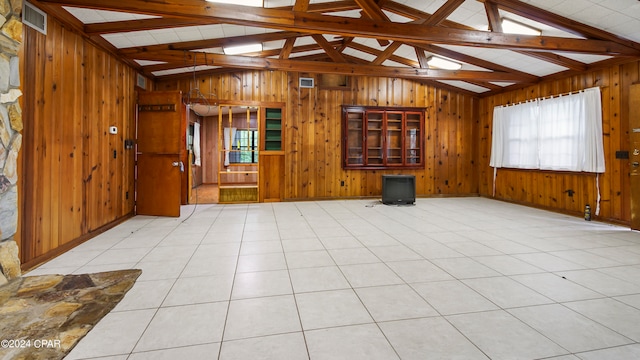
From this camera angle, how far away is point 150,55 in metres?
4.56

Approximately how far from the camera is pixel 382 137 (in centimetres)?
723

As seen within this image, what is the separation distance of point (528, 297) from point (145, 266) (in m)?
3.27

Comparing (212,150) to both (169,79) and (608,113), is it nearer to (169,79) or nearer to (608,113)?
(169,79)

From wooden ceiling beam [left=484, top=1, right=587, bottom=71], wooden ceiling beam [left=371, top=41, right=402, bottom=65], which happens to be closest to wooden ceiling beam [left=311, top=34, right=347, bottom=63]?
wooden ceiling beam [left=371, top=41, right=402, bottom=65]

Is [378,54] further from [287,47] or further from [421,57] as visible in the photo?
[287,47]

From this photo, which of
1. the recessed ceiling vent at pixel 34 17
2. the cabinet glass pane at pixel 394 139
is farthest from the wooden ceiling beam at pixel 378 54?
the recessed ceiling vent at pixel 34 17

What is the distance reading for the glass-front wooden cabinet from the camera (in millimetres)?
7164

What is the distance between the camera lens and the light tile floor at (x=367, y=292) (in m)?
1.63

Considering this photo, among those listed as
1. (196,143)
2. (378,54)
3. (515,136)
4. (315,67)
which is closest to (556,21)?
(515,136)

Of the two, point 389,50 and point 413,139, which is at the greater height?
point 389,50

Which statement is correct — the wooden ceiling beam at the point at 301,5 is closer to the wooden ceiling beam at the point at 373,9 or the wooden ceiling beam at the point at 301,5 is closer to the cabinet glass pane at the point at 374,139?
the wooden ceiling beam at the point at 373,9

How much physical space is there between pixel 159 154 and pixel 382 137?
485 cm

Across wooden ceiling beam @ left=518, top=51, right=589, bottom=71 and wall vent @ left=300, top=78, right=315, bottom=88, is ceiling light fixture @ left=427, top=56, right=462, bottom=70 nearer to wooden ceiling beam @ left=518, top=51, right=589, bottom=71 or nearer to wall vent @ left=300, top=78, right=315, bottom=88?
wooden ceiling beam @ left=518, top=51, right=589, bottom=71

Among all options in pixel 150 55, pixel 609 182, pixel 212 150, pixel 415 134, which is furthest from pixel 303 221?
pixel 212 150
